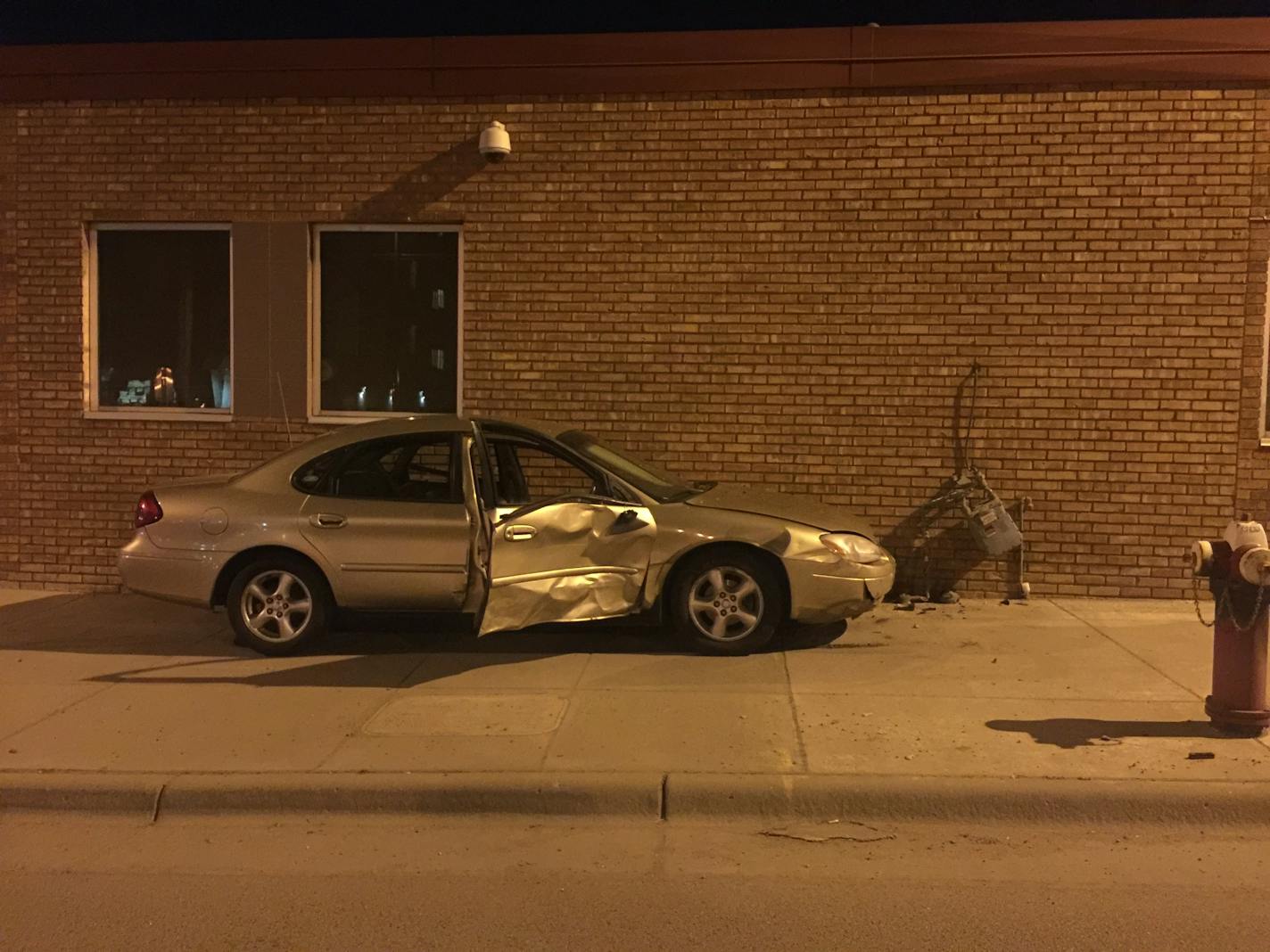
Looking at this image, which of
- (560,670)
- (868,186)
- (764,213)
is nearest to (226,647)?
(560,670)

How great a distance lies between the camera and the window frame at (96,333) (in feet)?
31.0

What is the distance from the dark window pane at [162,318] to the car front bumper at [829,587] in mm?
5439

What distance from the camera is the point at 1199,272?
8453 millimetres

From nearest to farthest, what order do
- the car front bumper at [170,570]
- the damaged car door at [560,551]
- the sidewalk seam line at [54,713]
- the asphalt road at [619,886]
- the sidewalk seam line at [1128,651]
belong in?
the asphalt road at [619,886] < the sidewalk seam line at [54,713] < the sidewalk seam line at [1128,651] < the damaged car door at [560,551] < the car front bumper at [170,570]

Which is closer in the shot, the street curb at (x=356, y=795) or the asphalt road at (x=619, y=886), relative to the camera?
the asphalt road at (x=619, y=886)

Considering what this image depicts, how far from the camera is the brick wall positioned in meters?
8.52

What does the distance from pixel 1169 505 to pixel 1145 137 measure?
290cm

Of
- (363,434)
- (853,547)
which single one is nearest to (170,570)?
(363,434)

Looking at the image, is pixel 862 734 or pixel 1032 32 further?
pixel 1032 32

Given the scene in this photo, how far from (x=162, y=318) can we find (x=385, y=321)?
204 cm

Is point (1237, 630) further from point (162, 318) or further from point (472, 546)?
point (162, 318)

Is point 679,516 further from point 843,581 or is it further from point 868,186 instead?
point 868,186

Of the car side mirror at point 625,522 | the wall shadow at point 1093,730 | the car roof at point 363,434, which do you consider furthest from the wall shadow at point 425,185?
the wall shadow at point 1093,730

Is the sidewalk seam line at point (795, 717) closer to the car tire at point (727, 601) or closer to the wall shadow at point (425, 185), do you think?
the car tire at point (727, 601)
